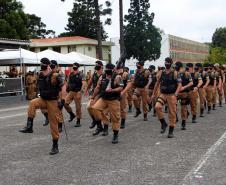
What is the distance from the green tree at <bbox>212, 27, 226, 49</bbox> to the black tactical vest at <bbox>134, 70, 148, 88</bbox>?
116 m

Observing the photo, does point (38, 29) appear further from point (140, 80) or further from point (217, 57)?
point (140, 80)

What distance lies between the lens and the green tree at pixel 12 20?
151 feet

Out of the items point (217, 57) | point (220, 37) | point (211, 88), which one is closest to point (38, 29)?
point (217, 57)

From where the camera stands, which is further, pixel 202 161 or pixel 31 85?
pixel 31 85

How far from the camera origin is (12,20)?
4678cm

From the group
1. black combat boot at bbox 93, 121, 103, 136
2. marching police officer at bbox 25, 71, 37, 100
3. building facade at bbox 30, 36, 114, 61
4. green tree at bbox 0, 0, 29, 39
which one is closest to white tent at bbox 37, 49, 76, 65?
marching police officer at bbox 25, 71, 37, 100

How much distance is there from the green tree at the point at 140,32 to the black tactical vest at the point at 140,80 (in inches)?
2127

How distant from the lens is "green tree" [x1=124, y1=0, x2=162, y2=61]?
6819 cm

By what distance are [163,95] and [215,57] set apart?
88.1 metres

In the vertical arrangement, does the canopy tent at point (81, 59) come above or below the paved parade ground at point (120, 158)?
above

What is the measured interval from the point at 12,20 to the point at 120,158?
135 feet

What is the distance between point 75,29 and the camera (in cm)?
8750

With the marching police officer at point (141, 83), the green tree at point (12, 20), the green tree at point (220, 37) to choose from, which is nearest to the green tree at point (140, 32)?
the green tree at point (12, 20)

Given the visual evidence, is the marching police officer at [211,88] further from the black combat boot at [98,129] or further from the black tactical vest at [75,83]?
the black combat boot at [98,129]
